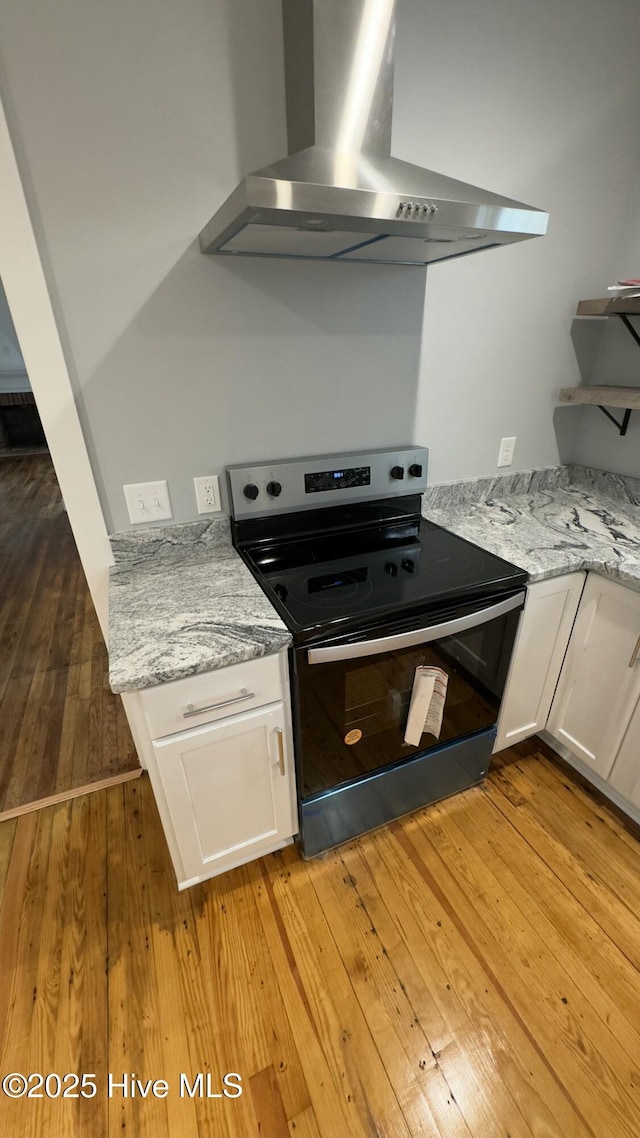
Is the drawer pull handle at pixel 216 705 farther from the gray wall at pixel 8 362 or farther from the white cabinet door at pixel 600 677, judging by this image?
the gray wall at pixel 8 362

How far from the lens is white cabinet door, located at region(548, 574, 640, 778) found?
145 centimetres

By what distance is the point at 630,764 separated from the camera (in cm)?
153

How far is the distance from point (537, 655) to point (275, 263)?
4.76 ft

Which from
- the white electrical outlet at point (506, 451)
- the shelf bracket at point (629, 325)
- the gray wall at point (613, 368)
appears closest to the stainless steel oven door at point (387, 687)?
the white electrical outlet at point (506, 451)

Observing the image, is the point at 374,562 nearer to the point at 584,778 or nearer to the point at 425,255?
the point at 425,255

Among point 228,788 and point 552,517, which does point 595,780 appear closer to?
point 552,517

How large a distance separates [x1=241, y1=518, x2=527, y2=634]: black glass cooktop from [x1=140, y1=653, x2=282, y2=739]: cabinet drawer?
149mm

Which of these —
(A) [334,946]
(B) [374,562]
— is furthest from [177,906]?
(B) [374,562]

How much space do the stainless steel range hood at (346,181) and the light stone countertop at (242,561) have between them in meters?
0.83

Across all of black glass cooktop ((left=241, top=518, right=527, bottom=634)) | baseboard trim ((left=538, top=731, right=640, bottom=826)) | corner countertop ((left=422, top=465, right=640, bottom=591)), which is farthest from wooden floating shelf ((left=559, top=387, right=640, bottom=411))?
baseboard trim ((left=538, top=731, right=640, bottom=826))

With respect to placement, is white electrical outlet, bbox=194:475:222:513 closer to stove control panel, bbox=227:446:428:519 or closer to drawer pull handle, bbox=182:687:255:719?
stove control panel, bbox=227:446:428:519

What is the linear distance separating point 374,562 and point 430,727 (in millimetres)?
535

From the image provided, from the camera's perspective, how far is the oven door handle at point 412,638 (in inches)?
45.1

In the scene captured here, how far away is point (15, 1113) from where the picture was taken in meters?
1.04
